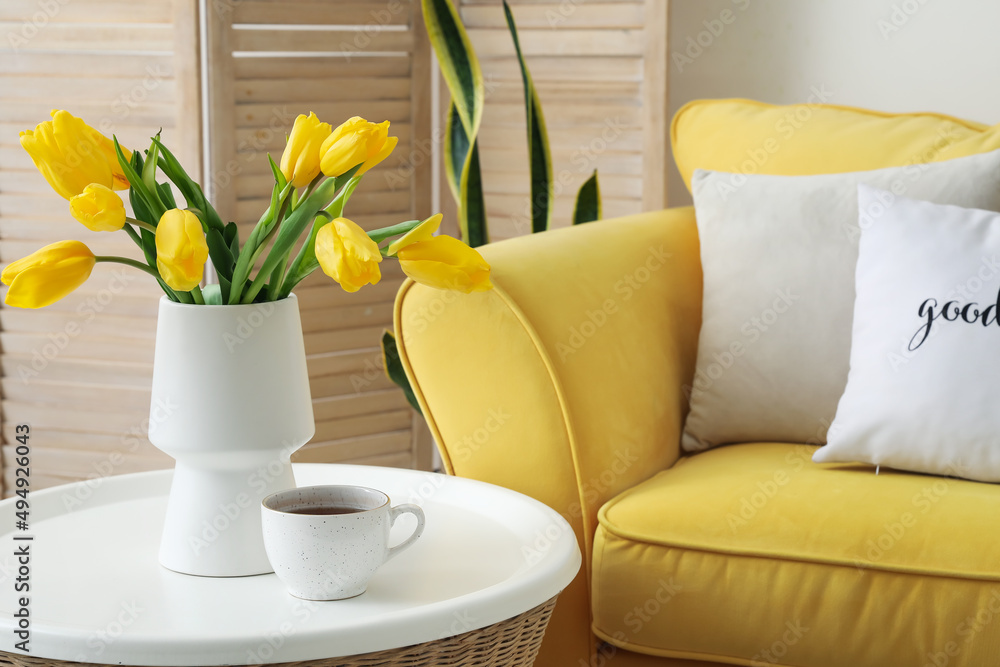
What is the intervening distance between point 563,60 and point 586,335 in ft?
3.34

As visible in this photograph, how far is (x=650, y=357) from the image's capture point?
1334mm

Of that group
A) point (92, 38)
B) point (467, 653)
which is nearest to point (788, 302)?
point (467, 653)

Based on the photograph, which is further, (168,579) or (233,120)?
(233,120)

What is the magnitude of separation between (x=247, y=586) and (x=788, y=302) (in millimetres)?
850

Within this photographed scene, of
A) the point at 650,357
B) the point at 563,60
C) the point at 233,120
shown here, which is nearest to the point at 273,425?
the point at 650,357

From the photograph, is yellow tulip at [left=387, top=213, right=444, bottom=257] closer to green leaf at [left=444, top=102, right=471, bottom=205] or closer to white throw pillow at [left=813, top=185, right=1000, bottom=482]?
white throw pillow at [left=813, top=185, right=1000, bottom=482]

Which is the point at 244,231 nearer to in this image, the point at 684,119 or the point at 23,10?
the point at 23,10

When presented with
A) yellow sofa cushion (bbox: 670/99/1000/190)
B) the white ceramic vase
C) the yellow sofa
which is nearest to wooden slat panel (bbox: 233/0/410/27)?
yellow sofa cushion (bbox: 670/99/1000/190)

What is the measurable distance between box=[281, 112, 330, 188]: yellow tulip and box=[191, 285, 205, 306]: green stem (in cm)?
12

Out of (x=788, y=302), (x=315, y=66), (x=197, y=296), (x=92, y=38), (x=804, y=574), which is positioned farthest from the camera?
(x=315, y=66)

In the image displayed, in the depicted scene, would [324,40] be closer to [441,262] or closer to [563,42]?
[563,42]

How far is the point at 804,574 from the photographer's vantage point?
1059mm

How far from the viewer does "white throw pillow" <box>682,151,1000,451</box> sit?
1.37 m

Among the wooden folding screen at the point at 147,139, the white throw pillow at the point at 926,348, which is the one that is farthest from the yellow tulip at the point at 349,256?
the wooden folding screen at the point at 147,139
